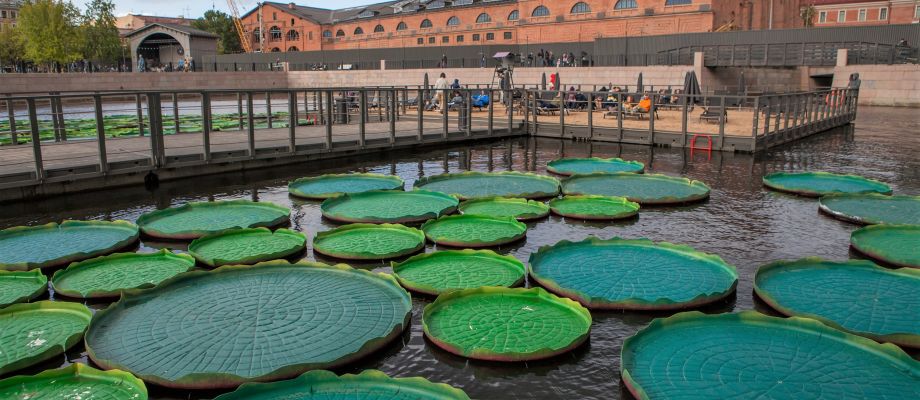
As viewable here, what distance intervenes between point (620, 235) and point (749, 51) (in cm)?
3165

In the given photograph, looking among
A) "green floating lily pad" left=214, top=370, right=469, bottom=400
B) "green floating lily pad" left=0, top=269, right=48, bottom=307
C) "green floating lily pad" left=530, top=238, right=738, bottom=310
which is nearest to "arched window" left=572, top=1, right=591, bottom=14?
"green floating lily pad" left=530, top=238, right=738, bottom=310

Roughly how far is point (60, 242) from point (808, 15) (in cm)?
7861

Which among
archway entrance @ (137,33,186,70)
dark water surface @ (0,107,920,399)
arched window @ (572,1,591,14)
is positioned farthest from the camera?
archway entrance @ (137,33,186,70)

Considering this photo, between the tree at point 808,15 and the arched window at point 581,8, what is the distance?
2615 centimetres

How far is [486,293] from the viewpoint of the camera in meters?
6.18

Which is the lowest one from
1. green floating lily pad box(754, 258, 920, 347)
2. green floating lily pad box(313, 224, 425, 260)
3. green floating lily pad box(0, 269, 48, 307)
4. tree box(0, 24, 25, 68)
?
green floating lily pad box(754, 258, 920, 347)

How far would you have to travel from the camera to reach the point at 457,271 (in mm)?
6988

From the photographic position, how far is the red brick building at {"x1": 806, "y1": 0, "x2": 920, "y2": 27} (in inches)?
2717

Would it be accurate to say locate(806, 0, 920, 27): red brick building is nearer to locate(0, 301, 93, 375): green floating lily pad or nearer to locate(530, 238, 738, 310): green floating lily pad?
locate(530, 238, 738, 310): green floating lily pad

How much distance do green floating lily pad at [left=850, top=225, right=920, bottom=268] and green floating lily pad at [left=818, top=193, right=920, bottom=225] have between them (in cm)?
56

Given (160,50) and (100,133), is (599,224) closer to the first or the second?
(100,133)

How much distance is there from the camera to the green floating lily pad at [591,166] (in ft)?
43.9

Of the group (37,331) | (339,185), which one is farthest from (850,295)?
(339,185)

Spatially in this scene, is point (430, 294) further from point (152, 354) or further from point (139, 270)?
point (139, 270)
